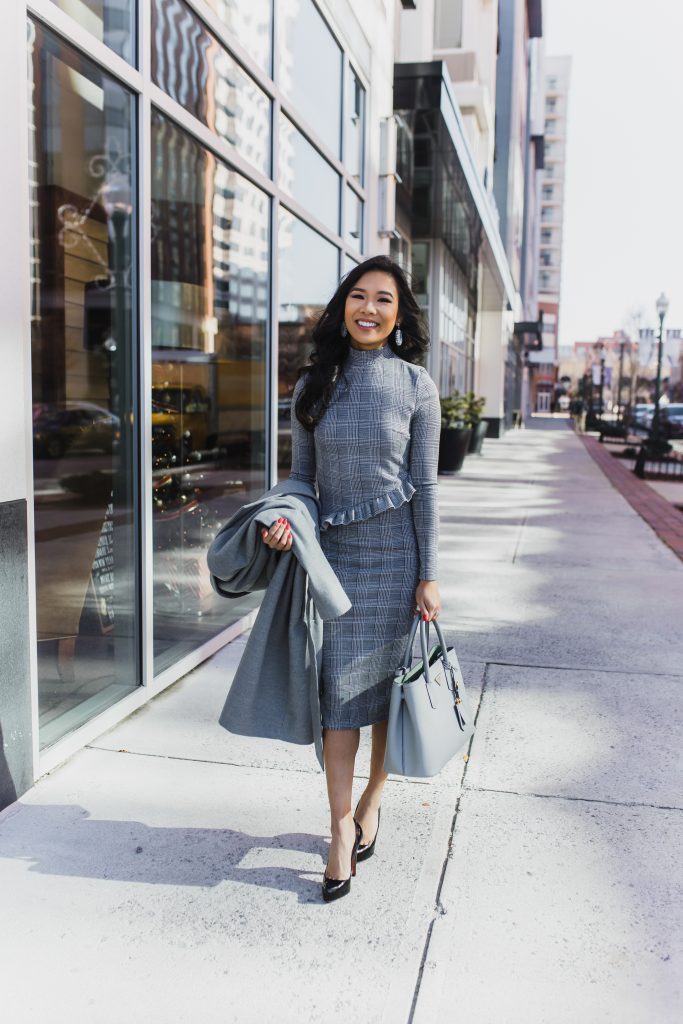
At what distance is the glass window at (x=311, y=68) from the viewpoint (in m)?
6.76

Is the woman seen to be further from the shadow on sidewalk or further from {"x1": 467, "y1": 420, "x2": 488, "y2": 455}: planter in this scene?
{"x1": 467, "y1": 420, "x2": 488, "y2": 455}: planter

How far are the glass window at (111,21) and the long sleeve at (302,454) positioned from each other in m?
2.15

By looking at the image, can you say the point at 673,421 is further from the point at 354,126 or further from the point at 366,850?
the point at 366,850

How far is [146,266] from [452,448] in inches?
499

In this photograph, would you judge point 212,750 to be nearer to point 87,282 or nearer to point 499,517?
point 87,282

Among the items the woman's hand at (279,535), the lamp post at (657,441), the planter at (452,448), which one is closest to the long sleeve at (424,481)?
the woman's hand at (279,535)

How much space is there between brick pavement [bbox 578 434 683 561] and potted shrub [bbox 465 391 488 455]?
2.85m

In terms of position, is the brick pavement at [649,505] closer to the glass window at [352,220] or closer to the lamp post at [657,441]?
the lamp post at [657,441]

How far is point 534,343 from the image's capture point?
186ft

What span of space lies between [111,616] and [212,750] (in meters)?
0.99

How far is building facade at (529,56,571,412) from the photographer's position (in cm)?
11800

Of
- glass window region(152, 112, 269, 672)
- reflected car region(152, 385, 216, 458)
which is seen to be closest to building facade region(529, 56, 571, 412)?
glass window region(152, 112, 269, 672)

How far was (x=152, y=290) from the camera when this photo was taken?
5.52 meters

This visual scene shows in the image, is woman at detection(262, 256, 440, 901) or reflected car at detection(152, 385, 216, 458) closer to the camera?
woman at detection(262, 256, 440, 901)
